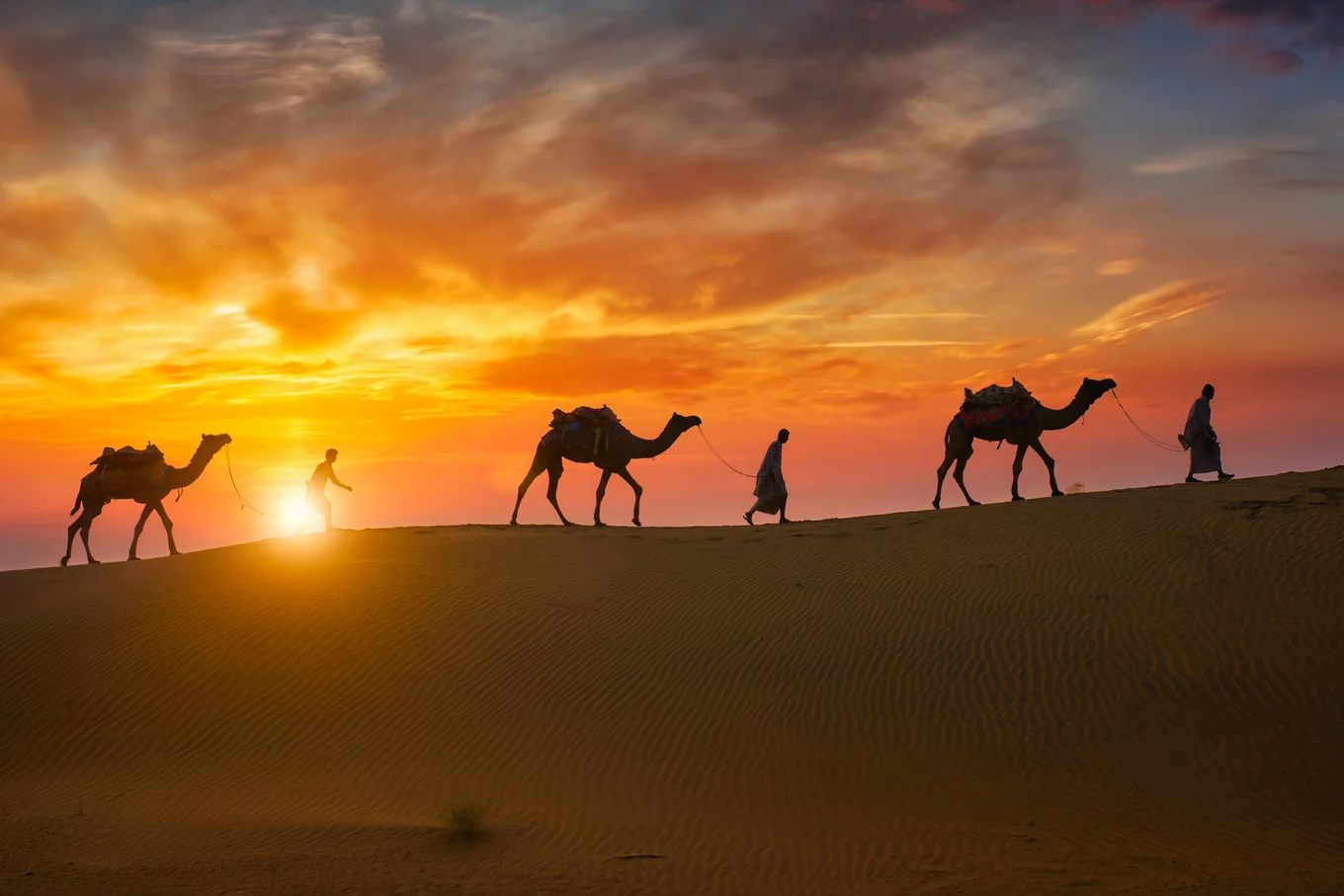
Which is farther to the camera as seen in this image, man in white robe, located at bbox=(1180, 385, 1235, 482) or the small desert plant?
man in white robe, located at bbox=(1180, 385, 1235, 482)

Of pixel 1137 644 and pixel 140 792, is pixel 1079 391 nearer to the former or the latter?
pixel 1137 644

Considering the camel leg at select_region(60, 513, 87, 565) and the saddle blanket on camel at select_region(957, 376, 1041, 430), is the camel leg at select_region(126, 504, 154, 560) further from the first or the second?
the saddle blanket on camel at select_region(957, 376, 1041, 430)

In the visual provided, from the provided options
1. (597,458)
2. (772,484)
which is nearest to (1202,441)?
(772,484)

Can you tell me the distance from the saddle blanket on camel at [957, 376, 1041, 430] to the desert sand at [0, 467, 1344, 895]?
2.53 m

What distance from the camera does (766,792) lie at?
1216 cm

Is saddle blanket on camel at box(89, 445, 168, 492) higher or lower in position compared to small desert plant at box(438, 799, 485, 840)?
higher

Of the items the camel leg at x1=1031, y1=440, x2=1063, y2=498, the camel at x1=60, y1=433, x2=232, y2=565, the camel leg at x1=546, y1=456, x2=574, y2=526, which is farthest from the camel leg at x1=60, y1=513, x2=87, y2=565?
the camel leg at x1=1031, y1=440, x2=1063, y2=498

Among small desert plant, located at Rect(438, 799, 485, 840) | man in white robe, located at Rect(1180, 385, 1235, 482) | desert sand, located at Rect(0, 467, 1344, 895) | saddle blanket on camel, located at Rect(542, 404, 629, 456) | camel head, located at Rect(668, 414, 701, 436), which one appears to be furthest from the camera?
camel head, located at Rect(668, 414, 701, 436)

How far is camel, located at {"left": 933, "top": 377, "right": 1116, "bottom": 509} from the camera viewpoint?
77.9ft

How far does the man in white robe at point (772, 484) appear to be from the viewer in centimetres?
2425

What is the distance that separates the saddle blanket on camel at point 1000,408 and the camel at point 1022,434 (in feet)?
0.39

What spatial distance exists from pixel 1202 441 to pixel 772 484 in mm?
8918

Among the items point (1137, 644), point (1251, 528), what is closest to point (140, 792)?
point (1137, 644)

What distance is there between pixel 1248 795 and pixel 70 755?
14.0 m
